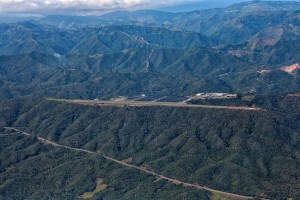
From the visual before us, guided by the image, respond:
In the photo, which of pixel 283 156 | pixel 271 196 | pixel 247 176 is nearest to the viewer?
pixel 271 196

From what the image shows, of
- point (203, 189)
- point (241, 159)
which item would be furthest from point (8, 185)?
point (241, 159)

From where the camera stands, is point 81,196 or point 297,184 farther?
point 81,196

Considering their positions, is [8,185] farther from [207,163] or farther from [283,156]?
[283,156]

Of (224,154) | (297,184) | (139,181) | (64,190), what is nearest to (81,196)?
(64,190)

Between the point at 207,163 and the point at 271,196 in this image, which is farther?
the point at 207,163

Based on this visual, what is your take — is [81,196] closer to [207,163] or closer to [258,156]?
[207,163]

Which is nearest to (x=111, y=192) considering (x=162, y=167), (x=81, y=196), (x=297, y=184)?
(x=81, y=196)

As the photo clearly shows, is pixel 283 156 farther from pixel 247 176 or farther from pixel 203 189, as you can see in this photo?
pixel 203 189

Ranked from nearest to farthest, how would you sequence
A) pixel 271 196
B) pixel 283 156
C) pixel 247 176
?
pixel 271 196
pixel 247 176
pixel 283 156
